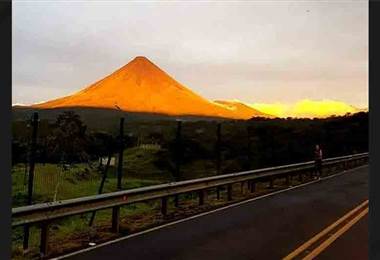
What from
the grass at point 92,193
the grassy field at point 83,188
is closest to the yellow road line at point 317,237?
the grass at point 92,193

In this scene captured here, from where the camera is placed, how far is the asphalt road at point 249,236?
7.50 meters

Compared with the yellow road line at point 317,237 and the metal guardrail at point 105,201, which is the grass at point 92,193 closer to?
the metal guardrail at point 105,201

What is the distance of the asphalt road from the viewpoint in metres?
7.50

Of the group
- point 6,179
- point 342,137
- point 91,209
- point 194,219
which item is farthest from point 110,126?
point 342,137

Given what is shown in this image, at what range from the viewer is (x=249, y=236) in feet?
29.3

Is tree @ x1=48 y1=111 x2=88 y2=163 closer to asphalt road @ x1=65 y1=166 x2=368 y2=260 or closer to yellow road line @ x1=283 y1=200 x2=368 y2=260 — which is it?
asphalt road @ x1=65 y1=166 x2=368 y2=260

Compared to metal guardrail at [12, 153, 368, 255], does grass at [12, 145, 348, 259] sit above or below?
below

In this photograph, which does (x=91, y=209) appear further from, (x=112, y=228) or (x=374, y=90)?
→ (x=374, y=90)

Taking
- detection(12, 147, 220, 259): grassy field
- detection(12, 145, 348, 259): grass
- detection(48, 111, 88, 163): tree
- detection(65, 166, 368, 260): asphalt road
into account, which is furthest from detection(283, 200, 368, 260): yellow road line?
detection(48, 111, 88, 163): tree

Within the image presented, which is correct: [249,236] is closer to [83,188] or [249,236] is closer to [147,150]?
[83,188]

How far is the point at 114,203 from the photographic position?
9484mm

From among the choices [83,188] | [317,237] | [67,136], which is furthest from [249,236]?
[83,188]

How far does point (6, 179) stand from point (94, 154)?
10.2m

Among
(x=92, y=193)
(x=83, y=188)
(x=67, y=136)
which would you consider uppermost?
(x=67, y=136)
